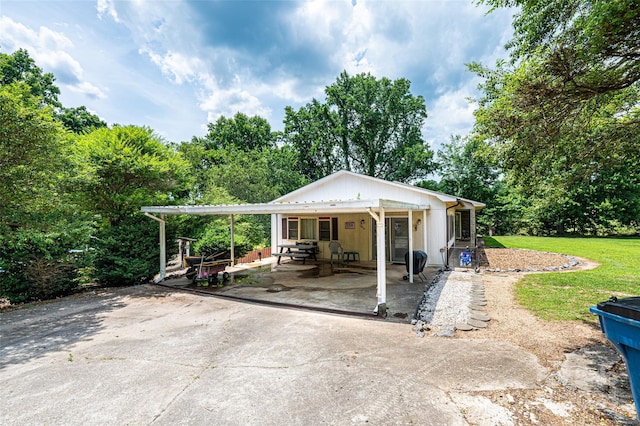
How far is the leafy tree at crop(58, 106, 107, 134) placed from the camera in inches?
1044

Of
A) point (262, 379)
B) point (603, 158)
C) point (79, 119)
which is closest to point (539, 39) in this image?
point (603, 158)

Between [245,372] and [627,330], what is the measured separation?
3900mm

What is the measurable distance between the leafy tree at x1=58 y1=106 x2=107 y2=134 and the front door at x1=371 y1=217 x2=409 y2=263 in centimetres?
2927

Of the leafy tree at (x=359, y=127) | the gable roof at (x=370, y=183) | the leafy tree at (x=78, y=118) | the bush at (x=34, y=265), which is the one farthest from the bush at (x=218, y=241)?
the leafy tree at (x=78, y=118)

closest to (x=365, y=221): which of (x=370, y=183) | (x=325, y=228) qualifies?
(x=370, y=183)

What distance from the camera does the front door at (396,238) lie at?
12.1 m

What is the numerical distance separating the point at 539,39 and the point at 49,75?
36600mm

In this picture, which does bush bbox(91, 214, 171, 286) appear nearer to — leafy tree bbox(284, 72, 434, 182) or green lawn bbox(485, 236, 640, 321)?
green lawn bbox(485, 236, 640, 321)

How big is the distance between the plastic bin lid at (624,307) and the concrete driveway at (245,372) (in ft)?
4.50

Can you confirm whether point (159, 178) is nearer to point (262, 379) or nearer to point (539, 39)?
point (262, 379)

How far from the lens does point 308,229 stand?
14656 mm

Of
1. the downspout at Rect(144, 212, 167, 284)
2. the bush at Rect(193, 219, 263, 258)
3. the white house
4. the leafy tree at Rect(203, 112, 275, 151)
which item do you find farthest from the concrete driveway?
the leafy tree at Rect(203, 112, 275, 151)

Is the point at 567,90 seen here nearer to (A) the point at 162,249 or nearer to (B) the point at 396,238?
(B) the point at 396,238

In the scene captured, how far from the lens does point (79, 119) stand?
2781 cm
